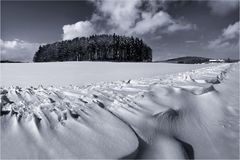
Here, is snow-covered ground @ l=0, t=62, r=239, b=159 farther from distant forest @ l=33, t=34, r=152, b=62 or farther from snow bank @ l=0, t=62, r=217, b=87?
distant forest @ l=33, t=34, r=152, b=62

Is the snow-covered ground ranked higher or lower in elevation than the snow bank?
lower

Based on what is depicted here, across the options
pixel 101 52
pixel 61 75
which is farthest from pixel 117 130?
pixel 101 52

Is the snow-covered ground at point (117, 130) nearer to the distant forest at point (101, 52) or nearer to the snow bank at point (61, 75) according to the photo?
the snow bank at point (61, 75)

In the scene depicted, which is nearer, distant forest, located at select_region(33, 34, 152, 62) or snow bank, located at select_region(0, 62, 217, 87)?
snow bank, located at select_region(0, 62, 217, 87)

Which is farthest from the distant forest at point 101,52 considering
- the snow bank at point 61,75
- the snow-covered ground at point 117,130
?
the snow-covered ground at point 117,130

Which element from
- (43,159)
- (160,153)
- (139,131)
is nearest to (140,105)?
(139,131)

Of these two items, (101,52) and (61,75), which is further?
(101,52)

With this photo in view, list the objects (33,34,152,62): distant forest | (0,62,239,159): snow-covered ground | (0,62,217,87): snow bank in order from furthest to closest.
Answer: (33,34,152,62): distant forest < (0,62,217,87): snow bank < (0,62,239,159): snow-covered ground

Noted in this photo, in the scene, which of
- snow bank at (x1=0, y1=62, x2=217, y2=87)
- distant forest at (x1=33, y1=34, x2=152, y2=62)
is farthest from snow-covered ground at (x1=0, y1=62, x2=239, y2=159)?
distant forest at (x1=33, y1=34, x2=152, y2=62)

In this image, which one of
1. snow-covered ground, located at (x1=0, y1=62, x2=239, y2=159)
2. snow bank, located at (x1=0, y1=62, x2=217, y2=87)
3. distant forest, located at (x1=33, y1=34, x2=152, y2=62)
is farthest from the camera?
distant forest, located at (x1=33, y1=34, x2=152, y2=62)

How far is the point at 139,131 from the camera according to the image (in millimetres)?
2346

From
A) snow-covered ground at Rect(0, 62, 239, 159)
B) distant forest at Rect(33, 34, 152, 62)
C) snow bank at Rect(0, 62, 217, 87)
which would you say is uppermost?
distant forest at Rect(33, 34, 152, 62)

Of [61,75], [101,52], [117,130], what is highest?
[101,52]

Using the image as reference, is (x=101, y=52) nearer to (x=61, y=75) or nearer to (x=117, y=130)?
(x=61, y=75)
